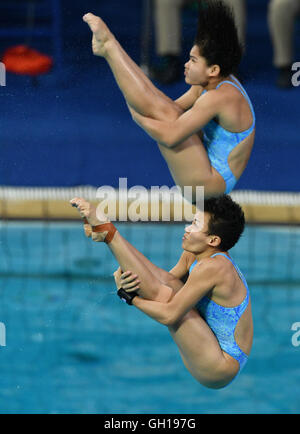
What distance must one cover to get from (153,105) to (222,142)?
35 centimetres

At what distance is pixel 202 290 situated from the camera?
3.93m

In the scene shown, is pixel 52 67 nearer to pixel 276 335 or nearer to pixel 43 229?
pixel 43 229

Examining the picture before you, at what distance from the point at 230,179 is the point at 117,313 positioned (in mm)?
3614

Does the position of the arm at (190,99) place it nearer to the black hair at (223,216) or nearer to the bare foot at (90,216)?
the black hair at (223,216)

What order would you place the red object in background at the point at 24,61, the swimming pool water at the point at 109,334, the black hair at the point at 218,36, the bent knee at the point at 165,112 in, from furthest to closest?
the red object in background at the point at 24,61 < the swimming pool water at the point at 109,334 < the bent knee at the point at 165,112 < the black hair at the point at 218,36

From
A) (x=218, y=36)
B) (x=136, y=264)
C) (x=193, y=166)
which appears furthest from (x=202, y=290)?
(x=218, y=36)

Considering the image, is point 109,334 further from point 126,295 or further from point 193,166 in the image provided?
point 193,166

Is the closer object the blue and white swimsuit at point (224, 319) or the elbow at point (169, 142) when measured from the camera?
the elbow at point (169, 142)

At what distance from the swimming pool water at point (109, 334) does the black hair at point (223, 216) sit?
2210 millimetres

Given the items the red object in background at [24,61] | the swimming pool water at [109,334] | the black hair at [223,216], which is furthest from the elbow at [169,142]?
the red object in background at [24,61]

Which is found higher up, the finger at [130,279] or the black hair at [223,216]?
the black hair at [223,216]

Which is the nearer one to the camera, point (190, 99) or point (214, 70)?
point (214, 70)

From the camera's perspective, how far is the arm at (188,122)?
371 centimetres

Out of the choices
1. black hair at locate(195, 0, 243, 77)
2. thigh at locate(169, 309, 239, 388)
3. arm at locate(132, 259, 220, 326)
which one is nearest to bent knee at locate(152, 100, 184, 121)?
black hair at locate(195, 0, 243, 77)
